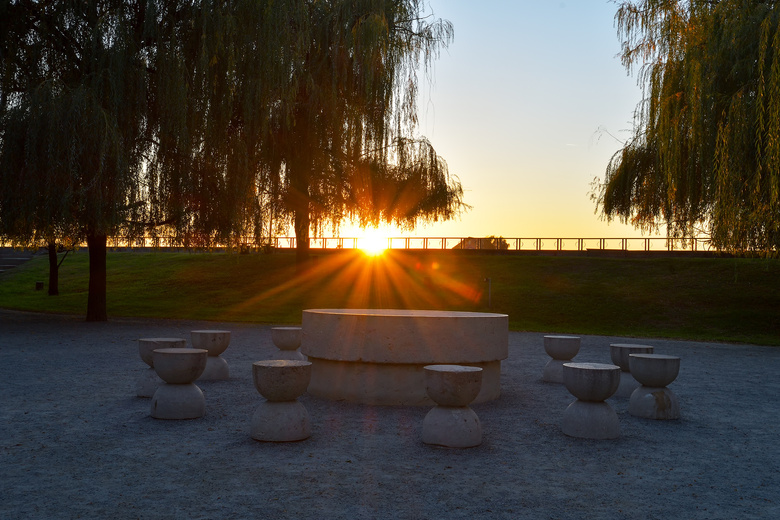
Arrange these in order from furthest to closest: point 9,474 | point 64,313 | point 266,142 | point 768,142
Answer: point 64,313 → point 266,142 → point 768,142 → point 9,474

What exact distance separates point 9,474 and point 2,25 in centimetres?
1387

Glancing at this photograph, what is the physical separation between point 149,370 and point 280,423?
10.00 ft

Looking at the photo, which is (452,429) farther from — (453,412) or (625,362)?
(625,362)

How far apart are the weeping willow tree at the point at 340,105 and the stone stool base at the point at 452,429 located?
40.9 feet

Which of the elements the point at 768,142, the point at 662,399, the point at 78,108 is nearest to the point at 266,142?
the point at 78,108

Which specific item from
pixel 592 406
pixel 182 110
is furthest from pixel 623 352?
pixel 182 110

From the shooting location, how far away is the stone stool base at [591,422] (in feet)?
21.2

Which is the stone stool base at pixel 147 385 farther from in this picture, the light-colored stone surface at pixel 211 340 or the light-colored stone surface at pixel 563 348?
the light-colored stone surface at pixel 563 348

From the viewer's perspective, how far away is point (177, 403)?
7.02m

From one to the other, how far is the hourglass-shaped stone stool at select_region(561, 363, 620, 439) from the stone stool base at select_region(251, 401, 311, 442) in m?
2.62

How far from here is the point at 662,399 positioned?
24.5 ft

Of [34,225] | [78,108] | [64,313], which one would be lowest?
[64,313]

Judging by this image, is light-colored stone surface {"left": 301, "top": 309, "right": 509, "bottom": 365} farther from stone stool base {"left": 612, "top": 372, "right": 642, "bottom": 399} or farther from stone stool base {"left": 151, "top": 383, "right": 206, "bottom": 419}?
stone stool base {"left": 612, "top": 372, "right": 642, "bottom": 399}

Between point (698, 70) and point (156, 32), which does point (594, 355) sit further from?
point (156, 32)
